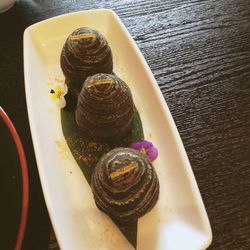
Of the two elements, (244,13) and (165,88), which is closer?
→ (165,88)

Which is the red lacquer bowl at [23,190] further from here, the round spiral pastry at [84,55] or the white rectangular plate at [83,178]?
the round spiral pastry at [84,55]

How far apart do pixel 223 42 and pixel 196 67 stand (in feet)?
0.58

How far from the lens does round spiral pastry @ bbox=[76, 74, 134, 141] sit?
1.01m

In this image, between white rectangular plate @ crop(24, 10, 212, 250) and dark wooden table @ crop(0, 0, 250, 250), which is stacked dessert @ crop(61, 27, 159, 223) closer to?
white rectangular plate @ crop(24, 10, 212, 250)

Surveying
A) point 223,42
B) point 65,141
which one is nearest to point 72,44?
point 65,141

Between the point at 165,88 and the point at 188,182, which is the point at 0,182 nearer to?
the point at 188,182

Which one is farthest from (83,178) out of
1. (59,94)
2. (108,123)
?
(59,94)

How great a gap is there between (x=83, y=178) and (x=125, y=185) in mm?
209

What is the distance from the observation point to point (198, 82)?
1273mm

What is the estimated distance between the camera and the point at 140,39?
1.41 metres

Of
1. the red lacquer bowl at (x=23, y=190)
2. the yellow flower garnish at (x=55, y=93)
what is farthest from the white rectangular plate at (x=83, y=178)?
the red lacquer bowl at (x=23, y=190)

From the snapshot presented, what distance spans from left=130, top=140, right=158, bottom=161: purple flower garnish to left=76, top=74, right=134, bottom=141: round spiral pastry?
55 millimetres

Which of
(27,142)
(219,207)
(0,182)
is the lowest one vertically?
(219,207)

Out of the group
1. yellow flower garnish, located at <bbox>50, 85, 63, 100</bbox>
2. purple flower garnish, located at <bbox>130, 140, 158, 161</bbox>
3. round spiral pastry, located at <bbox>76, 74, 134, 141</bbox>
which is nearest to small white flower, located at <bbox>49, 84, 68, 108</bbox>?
yellow flower garnish, located at <bbox>50, 85, 63, 100</bbox>
